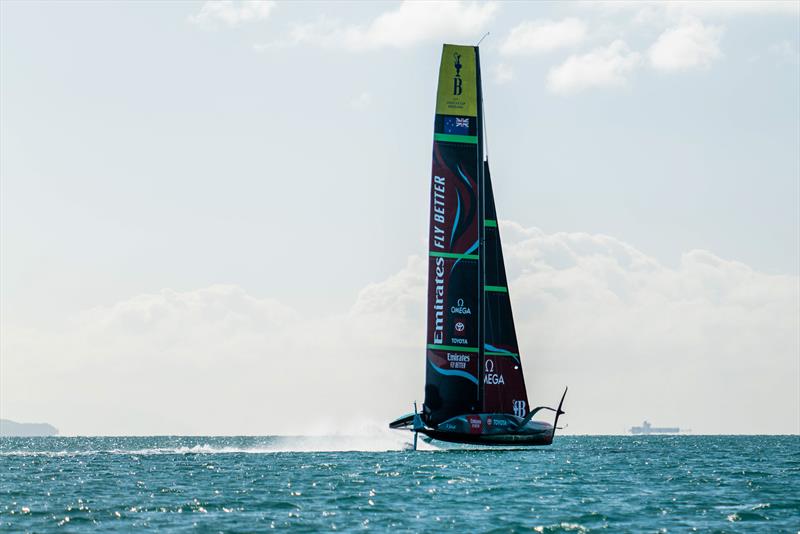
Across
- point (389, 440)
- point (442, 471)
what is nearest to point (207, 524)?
point (442, 471)

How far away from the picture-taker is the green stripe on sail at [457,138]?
68.9 metres

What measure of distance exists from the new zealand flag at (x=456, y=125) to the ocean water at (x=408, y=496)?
58.3ft

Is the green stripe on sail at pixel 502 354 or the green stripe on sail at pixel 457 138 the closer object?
the green stripe on sail at pixel 457 138

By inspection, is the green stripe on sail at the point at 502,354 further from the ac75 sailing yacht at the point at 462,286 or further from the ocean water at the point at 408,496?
the ocean water at the point at 408,496

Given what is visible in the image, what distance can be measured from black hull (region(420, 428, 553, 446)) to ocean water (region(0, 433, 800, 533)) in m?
0.72

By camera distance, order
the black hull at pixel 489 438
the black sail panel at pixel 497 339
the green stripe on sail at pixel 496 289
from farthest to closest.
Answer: the green stripe on sail at pixel 496 289
the black sail panel at pixel 497 339
the black hull at pixel 489 438

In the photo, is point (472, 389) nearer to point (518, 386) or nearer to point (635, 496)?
point (518, 386)

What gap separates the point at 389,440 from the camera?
8694 cm

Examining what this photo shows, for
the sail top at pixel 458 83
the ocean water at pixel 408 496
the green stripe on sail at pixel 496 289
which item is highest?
the sail top at pixel 458 83

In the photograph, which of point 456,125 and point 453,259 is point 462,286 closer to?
point 453,259

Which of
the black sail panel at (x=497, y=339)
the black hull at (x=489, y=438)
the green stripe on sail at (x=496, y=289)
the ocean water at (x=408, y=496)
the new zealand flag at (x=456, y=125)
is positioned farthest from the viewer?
the green stripe on sail at (x=496, y=289)

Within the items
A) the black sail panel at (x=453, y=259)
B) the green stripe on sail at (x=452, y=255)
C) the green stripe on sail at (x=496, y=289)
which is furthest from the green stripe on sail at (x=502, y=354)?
the green stripe on sail at (x=452, y=255)

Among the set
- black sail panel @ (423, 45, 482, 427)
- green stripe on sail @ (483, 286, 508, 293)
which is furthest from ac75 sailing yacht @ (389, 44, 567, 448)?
green stripe on sail @ (483, 286, 508, 293)

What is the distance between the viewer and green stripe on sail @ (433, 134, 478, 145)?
6894 centimetres
